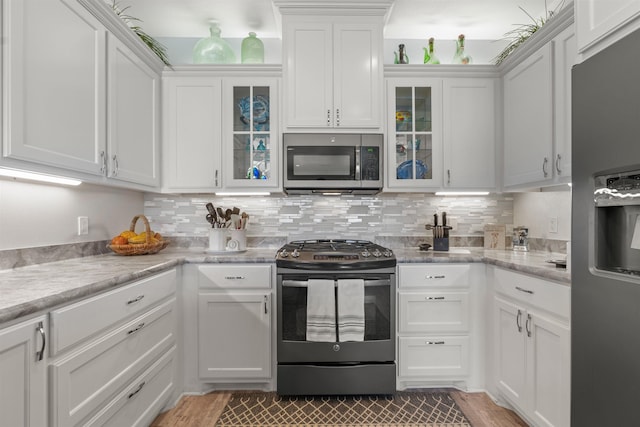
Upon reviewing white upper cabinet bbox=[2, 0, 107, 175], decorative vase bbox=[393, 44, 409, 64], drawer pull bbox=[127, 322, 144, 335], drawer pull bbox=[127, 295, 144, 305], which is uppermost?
decorative vase bbox=[393, 44, 409, 64]

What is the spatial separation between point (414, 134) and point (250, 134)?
1.21 meters

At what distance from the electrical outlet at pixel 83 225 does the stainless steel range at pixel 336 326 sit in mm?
1184

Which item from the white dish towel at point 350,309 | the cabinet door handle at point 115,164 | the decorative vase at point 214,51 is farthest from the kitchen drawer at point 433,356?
the decorative vase at point 214,51

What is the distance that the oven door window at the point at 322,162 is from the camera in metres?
2.34

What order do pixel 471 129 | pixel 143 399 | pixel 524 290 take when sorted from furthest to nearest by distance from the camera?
pixel 471 129 < pixel 524 290 < pixel 143 399

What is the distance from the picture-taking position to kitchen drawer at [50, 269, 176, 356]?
1.07 meters

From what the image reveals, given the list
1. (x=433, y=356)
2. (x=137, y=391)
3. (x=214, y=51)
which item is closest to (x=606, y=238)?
(x=433, y=356)

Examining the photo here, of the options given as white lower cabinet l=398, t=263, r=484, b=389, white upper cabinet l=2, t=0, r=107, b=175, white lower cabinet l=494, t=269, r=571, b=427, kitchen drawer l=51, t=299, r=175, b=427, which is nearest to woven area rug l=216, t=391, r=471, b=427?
white lower cabinet l=398, t=263, r=484, b=389

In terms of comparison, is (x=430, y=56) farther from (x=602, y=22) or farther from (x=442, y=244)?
(x=602, y=22)

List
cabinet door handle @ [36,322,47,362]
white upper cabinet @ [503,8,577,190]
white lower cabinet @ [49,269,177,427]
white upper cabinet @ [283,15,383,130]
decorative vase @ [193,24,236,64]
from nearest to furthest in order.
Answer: cabinet door handle @ [36,322,47,362] < white lower cabinet @ [49,269,177,427] < white upper cabinet @ [503,8,577,190] < white upper cabinet @ [283,15,383,130] < decorative vase @ [193,24,236,64]

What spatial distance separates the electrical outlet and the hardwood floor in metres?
1.17

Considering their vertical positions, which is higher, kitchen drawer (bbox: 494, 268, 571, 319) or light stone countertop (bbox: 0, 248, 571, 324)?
light stone countertop (bbox: 0, 248, 571, 324)

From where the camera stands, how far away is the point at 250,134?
243cm

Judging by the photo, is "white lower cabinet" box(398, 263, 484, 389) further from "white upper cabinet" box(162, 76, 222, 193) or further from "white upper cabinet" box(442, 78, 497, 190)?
"white upper cabinet" box(162, 76, 222, 193)
